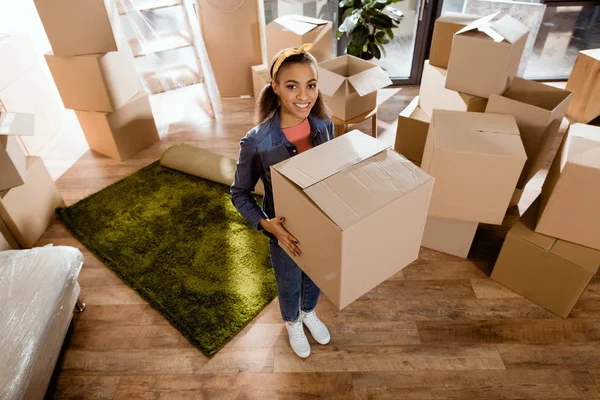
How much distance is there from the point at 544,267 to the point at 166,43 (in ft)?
8.71

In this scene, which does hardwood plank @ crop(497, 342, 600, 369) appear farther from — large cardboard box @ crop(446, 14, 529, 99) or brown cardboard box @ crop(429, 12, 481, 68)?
brown cardboard box @ crop(429, 12, 481, 68)

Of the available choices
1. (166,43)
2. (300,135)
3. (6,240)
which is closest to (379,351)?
(300,135)

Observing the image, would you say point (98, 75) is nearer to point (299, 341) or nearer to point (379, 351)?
point (299, 341)

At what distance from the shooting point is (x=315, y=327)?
5.41 feet

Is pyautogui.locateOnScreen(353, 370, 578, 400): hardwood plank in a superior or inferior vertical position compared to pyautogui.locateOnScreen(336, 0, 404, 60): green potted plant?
inferior

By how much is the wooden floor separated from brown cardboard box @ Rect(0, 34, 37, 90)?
4.93 ft

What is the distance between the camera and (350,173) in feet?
3.08

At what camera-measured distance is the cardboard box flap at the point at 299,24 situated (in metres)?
2.80

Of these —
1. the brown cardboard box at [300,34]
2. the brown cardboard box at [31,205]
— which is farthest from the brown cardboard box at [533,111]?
the brown cardboard box at [31,205]

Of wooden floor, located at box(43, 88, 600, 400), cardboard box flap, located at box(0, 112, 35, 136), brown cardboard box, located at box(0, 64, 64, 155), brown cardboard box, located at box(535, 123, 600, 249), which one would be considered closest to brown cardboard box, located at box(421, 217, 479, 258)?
wooden floor, located at box(43, 88, 600, 400)

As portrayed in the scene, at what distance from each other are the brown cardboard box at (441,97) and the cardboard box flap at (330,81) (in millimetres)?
529

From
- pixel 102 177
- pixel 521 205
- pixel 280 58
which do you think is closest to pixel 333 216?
pixel 280 58

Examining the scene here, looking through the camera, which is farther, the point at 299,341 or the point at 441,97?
the point at 441,97

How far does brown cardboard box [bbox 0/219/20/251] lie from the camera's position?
1.91 m
